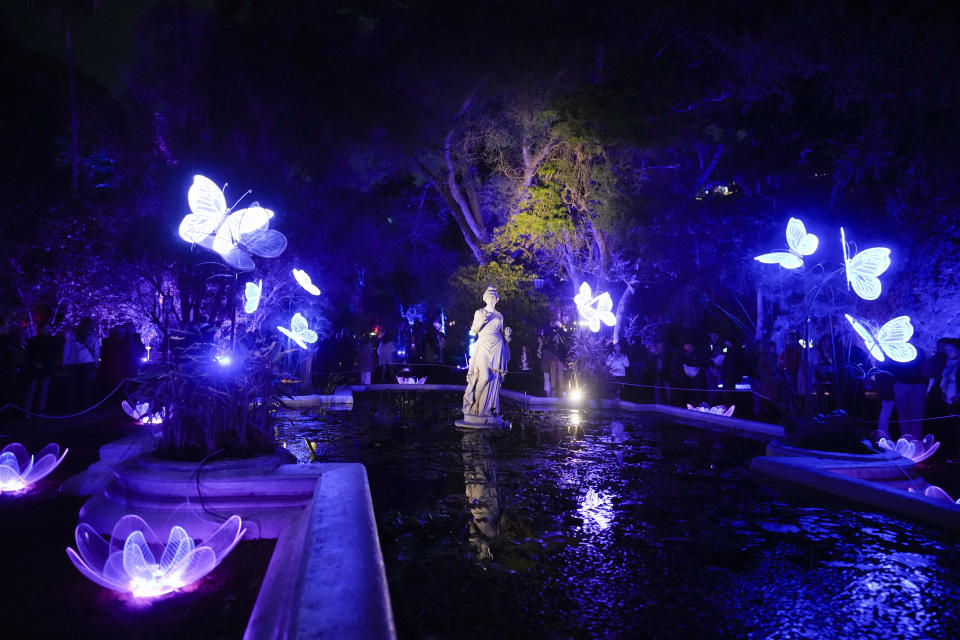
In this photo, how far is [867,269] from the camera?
24.9 feet

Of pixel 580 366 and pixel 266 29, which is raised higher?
pixel 266 29

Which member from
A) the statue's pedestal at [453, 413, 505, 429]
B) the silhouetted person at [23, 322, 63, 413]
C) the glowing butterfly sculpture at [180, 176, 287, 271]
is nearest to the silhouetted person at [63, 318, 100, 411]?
the silhouetted person at [23, 322, 63, 413]

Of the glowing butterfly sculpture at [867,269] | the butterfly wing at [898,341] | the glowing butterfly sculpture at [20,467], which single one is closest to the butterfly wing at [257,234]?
the glowing butterfly sculpture at [20,467]

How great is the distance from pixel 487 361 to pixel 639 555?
6.44 meters

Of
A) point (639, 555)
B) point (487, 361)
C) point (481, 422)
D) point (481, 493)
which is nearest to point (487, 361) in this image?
point (487, 361)

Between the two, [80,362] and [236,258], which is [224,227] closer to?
[236,258]

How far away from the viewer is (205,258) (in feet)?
54.9

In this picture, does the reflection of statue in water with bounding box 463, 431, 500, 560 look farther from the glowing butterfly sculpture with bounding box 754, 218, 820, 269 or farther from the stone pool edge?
the glowing butterfly sculpture with bounding box 754, 218, 820, 269

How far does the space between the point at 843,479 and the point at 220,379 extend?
5435mm

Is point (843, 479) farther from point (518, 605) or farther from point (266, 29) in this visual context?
point (266, 29)

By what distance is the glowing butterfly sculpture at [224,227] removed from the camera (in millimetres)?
6297

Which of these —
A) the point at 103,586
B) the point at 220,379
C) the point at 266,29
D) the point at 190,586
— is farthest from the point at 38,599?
the point at 266,29

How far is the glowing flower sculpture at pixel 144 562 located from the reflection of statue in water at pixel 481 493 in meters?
1.61

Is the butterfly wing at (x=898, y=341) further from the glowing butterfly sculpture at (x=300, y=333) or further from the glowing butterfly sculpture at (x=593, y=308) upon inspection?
the glowing butterfly sculpture at (x=300, y=333)
